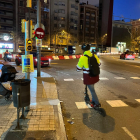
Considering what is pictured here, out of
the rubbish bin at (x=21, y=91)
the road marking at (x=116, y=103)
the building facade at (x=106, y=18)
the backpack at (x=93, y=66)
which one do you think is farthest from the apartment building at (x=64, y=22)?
the rubbish bin at (x=21, y=91)

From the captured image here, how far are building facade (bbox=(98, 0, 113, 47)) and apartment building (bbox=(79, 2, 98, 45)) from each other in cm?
581

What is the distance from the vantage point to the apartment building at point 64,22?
204ft

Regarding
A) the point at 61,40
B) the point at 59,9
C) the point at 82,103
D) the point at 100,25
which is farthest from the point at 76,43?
the point at 82,103

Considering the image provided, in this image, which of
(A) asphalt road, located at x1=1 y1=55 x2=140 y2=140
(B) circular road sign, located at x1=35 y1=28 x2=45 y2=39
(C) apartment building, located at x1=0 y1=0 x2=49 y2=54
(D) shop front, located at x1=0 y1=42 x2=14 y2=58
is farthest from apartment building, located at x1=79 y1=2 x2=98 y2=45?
(A) asphalt road, located at x1=1 y1=55 x2=140 y2=140

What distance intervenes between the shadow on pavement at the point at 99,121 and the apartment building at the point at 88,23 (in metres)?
71.9

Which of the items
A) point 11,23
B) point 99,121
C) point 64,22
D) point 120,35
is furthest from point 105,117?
point 120,35

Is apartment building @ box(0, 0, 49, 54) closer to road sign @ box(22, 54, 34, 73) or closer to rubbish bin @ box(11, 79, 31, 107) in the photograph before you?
road sign @ box(22, 54, 34, 73)

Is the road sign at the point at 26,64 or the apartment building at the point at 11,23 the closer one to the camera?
the road sign at the point at 26,64

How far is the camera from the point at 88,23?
78250mm

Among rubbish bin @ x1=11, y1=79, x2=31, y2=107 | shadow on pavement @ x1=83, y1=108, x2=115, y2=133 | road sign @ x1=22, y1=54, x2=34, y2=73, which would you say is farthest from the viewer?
road sign @ x1=22, y1=54, x2=34, y2=73

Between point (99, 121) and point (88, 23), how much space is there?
3048 inches

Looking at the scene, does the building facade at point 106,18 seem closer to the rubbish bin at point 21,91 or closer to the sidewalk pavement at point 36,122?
the sidewalk pavement at point 36,122

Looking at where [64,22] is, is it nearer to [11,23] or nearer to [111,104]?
[11,23]

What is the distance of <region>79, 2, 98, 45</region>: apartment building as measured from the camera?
76.4m
